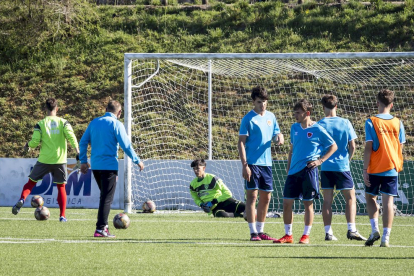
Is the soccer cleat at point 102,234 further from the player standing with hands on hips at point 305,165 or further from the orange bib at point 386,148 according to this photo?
the orange bib at point 386,148

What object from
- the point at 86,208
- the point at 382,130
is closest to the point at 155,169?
the point at 86,208

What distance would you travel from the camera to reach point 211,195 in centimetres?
1275

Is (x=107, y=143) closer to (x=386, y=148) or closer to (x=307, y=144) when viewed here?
(x=307, y=144)

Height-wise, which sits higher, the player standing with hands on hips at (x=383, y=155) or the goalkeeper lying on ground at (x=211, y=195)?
the player standing with hands on hips at (x=383, y=155)

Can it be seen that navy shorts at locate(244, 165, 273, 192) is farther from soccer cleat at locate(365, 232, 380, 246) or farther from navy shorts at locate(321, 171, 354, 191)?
soccer cleat at locate(365, 232, 380, 246)

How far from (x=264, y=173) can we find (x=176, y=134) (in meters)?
10.7

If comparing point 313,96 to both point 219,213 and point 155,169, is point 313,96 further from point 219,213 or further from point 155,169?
point 219,213

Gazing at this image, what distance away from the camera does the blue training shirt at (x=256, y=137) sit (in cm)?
876

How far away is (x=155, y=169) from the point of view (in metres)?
15.5

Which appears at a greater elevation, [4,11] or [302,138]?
[4,11]

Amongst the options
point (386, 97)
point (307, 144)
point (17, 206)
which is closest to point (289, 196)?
point (307, 144)

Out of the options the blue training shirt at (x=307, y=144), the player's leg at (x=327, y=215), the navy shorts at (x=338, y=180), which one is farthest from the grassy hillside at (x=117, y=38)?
the blue training shirt at (x=307, y=144)

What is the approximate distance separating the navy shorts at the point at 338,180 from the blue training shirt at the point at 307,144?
0.61 metres

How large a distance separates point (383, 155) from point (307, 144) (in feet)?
3.23
